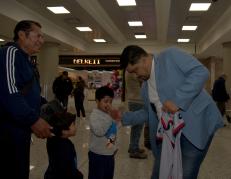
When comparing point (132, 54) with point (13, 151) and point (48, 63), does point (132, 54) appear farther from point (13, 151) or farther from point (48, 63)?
point (48, 63)

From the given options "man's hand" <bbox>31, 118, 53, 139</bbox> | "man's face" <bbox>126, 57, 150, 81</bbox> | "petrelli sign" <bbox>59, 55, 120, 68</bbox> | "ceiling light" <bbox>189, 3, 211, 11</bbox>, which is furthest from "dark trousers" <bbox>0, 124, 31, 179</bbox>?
"petrelli sign" <bbox>59, 55, 120, 68</bbox>

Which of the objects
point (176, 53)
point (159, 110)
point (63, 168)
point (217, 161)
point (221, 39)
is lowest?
point (217, 161)

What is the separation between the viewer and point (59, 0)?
991cm

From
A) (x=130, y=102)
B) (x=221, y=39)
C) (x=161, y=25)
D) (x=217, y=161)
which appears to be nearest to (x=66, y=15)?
(x=161, y=25)

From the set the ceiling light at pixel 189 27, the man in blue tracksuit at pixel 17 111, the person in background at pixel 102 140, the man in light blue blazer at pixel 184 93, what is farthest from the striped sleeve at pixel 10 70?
the ceiling light at pixel 189 27

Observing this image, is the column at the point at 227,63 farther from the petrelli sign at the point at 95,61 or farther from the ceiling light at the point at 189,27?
the petrelli sign at the point at 95,61

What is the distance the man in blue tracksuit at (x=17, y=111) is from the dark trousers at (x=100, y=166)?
0.63m

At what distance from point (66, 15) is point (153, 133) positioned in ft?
33.3

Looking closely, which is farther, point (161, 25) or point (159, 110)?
point (161, 25)

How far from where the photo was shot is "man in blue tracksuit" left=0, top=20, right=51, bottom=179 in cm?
225

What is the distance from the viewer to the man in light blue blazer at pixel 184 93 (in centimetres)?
219

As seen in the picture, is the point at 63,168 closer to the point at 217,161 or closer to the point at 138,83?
the point at 138,83

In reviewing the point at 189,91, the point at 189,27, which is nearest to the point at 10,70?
the point at 189,91

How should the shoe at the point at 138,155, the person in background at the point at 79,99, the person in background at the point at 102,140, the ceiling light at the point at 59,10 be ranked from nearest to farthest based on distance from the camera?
1. the person in background at the point at 102,140
2. the shoe at the point at 138,155
3. the ceiling light at the point at 59,10
4. the person in background at the point at 79,99
